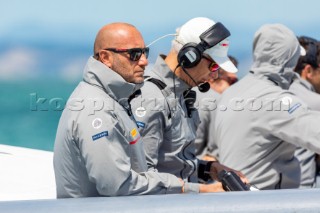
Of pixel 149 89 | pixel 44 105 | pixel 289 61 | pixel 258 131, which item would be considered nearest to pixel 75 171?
pixel 149 89

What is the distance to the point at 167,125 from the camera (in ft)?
10.4

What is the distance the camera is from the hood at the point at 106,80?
8.61ft

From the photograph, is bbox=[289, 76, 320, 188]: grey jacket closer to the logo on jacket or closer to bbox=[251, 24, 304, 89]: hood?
bbox=[251, 24, 304, 89]: hood

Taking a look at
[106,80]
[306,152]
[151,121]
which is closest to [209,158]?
[306,152]

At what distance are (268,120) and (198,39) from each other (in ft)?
1.93

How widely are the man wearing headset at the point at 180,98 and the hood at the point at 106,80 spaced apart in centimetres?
42

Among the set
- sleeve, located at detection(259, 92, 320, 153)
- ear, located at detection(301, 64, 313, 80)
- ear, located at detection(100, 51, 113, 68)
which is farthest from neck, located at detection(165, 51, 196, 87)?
ear, located at detection(301, 64, 313, 80)

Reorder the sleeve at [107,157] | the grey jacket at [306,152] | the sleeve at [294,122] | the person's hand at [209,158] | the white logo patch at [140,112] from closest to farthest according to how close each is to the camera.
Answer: the sleeve at [107,157] → the white logo patch at [140,112] → the sleeve at [294,122] → the grey jacket at [306,152] → the person's hand at [209,158]

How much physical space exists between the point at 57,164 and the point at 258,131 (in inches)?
56.3

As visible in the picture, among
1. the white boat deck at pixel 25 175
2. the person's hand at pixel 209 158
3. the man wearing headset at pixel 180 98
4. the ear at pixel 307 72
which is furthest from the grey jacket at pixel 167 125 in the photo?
the person's hand at pixel 209 158

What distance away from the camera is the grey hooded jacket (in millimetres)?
3577

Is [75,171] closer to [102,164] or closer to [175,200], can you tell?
[102,164]

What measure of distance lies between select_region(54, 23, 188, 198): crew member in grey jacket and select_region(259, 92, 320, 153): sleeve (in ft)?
3.11

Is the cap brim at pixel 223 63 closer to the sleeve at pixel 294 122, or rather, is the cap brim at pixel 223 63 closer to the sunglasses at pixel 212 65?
the sunglasses at pixel 212 65
